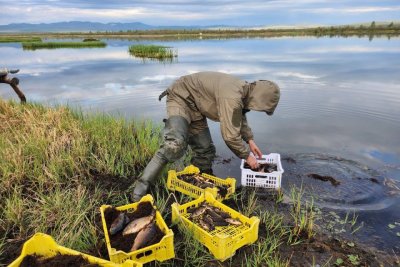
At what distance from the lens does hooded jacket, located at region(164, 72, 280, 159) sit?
12.4 feet

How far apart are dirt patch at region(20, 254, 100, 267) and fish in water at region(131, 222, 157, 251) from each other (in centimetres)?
48

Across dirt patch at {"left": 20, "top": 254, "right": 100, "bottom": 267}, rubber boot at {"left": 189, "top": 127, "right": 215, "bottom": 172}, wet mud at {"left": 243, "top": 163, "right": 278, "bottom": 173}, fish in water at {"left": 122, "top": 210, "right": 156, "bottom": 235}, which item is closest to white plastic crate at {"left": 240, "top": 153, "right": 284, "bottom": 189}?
wet mud at {"left": 243, "top": 163, "right": 278, "bottom": 173}

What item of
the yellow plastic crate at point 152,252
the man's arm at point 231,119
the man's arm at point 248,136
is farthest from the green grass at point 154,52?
the yellow plastic crate at point 152,252

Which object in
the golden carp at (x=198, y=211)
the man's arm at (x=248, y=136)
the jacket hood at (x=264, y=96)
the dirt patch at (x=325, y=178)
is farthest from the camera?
the dirt patch at (x=325, y=178)

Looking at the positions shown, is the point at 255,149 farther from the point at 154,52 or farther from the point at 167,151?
the point at 154,52

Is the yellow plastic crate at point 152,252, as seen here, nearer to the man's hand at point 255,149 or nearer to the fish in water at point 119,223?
the fish in water at point 119,223

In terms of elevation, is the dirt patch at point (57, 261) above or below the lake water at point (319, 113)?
above

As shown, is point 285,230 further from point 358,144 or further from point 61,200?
point 358,144

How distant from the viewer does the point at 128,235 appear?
2.87 m

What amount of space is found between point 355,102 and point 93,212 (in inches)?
304

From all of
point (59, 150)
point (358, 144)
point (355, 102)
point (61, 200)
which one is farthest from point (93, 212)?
point (355, 102)

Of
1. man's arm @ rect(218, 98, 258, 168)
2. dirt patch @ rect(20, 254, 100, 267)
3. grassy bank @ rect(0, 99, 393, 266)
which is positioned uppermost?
man's arm @ rect(218, 98, 258, 168)

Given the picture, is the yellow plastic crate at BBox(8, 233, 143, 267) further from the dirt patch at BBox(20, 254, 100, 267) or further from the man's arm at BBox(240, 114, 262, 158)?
the man's arm at BBox(240, 114, 262, 158)

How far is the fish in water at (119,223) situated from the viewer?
290 cm
